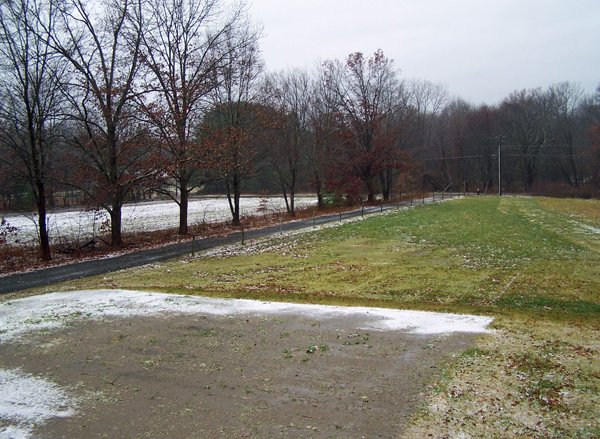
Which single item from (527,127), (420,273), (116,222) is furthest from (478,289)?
(527,127)

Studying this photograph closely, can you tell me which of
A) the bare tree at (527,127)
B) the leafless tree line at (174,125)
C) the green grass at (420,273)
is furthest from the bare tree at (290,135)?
the bare tree at (527,127)

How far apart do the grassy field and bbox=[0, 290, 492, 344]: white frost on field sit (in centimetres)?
67

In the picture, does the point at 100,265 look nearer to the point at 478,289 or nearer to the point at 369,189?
the point at 478,289

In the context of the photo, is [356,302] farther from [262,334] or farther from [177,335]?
[177,335]

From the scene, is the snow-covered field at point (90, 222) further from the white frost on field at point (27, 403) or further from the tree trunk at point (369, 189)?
the white frost on field at point (27, 403)

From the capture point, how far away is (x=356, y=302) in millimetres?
9781

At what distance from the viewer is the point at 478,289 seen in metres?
10.8

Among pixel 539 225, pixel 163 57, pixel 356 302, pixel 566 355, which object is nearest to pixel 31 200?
pixel 163 57

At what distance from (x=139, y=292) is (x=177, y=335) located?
12.7 feet

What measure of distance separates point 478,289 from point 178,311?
616 cm

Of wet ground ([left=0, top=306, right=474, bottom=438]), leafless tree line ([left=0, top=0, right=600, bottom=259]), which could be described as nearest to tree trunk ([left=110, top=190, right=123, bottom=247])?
leafless tree line ([left=0, top=0, right=600, bottom=259])

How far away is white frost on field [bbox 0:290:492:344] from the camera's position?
7809mm

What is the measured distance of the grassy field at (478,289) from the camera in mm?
4762

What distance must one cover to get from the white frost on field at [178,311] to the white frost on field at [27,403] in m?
2.06
